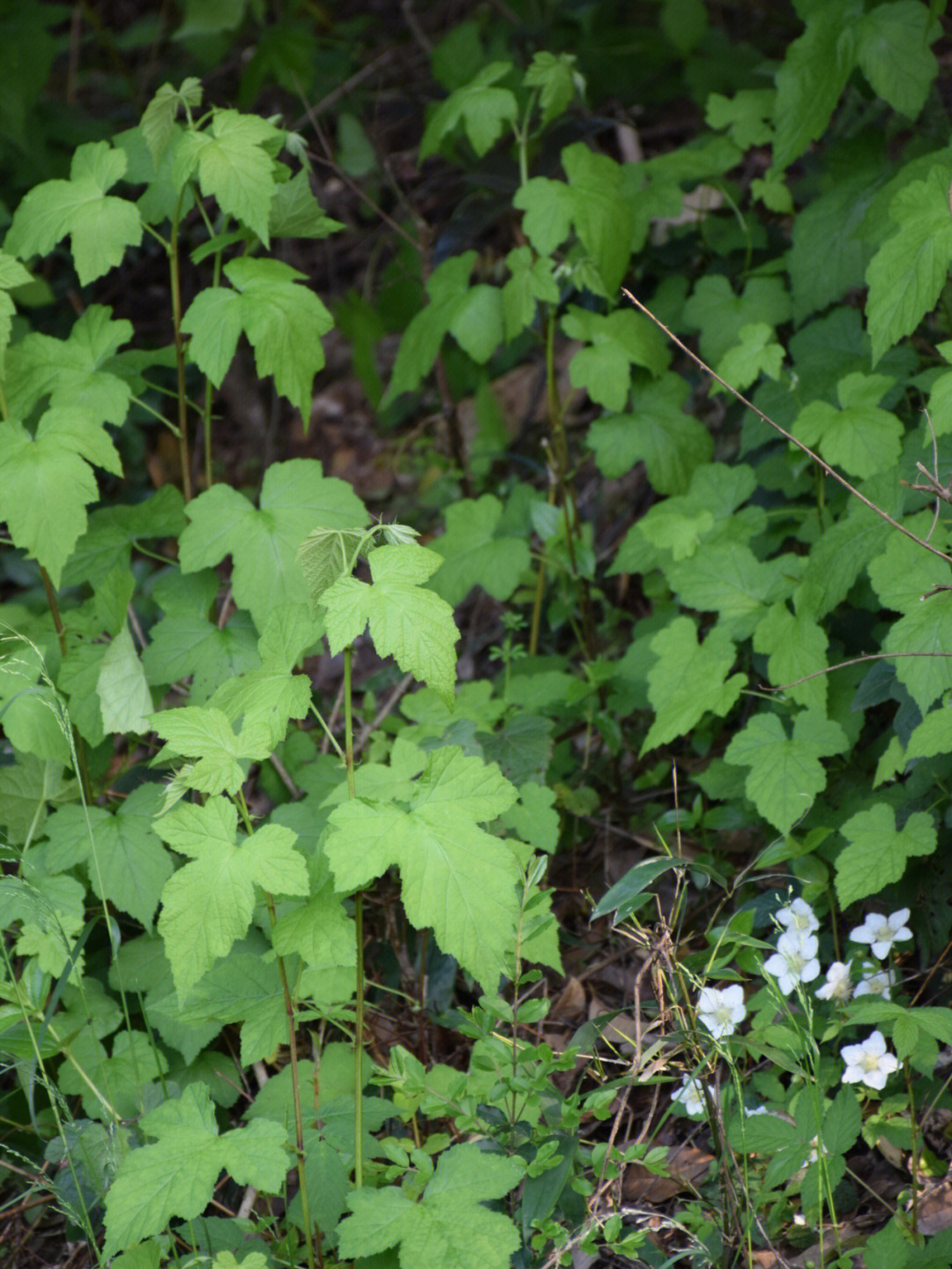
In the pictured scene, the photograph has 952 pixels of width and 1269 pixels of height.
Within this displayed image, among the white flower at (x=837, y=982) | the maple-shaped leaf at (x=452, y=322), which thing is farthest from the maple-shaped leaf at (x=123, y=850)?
the maple-shaped leaf at (x=452, y=322)

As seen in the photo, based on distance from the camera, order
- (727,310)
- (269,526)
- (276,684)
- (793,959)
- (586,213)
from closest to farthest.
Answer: (276,684), (793,959), (269,526), (586,213), (727,310)

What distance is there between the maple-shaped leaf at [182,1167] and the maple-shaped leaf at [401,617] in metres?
0.69

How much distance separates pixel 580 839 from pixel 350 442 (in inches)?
95.5

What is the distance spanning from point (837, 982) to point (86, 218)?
6.51 feet

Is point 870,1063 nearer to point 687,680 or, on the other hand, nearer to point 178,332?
point 687,680

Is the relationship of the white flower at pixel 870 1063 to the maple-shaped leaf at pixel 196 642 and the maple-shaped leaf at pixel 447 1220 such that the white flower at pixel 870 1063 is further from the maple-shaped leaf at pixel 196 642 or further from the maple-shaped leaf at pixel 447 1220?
the maple-shaped leaf at pixel 196 642

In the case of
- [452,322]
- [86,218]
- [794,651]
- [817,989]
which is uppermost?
[86,218]

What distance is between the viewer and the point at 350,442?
4.53m

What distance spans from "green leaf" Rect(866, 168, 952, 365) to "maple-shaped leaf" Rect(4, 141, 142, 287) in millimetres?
1419

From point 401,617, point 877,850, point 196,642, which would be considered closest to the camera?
point 401,617

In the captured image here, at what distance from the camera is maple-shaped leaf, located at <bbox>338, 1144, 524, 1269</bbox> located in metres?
1.43

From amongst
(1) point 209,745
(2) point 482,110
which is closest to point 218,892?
(1) point 209,745

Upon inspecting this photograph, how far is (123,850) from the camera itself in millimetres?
2086

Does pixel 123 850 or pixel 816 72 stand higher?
pixel 816 72
